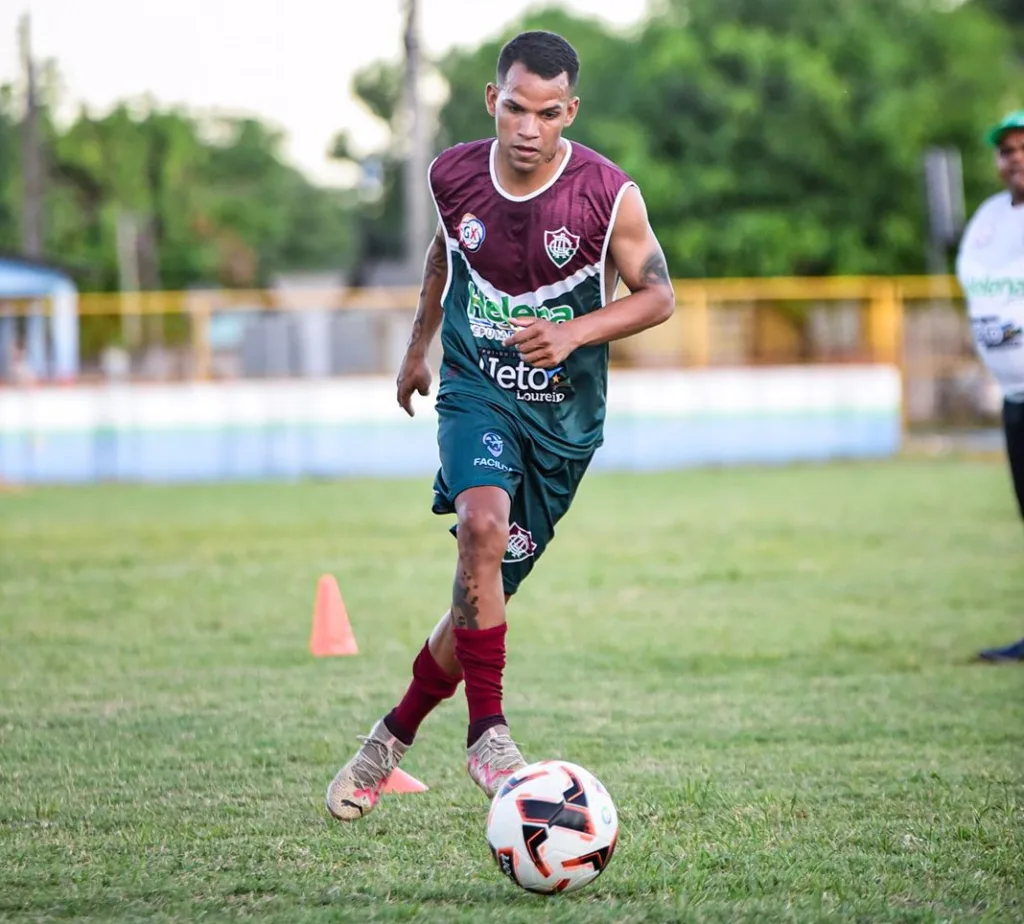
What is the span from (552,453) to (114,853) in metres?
1.66

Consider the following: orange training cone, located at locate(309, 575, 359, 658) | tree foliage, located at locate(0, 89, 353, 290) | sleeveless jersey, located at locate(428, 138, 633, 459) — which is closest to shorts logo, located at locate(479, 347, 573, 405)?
sleeveless jersey, located at locate(428, 138, 633, 459)

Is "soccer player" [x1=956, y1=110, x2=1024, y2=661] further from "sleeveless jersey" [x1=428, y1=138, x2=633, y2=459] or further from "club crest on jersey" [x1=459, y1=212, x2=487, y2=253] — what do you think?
"club crest on jersey" [x1=459, y1=212, x2=487, y2=253]

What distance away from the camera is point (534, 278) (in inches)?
192

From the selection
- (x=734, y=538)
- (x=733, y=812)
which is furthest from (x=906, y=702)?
(x=734, y=538)

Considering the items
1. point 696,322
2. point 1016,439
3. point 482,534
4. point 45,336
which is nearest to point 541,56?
point 482,534

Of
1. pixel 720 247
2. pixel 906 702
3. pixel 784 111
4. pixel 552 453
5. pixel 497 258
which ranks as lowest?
pixel 906 702

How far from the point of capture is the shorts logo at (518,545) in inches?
192

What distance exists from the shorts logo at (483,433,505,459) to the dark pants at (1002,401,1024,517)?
3762 millimetres

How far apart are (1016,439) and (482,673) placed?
406 cm

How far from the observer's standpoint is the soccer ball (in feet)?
12.8

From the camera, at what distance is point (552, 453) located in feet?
16.0

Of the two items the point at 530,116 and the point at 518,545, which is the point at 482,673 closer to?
the point at 518,545

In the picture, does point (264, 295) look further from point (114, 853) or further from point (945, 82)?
point (114, 853)

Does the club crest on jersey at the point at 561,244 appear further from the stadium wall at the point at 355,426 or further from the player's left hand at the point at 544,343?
the stadium wall at the point at 355,426
